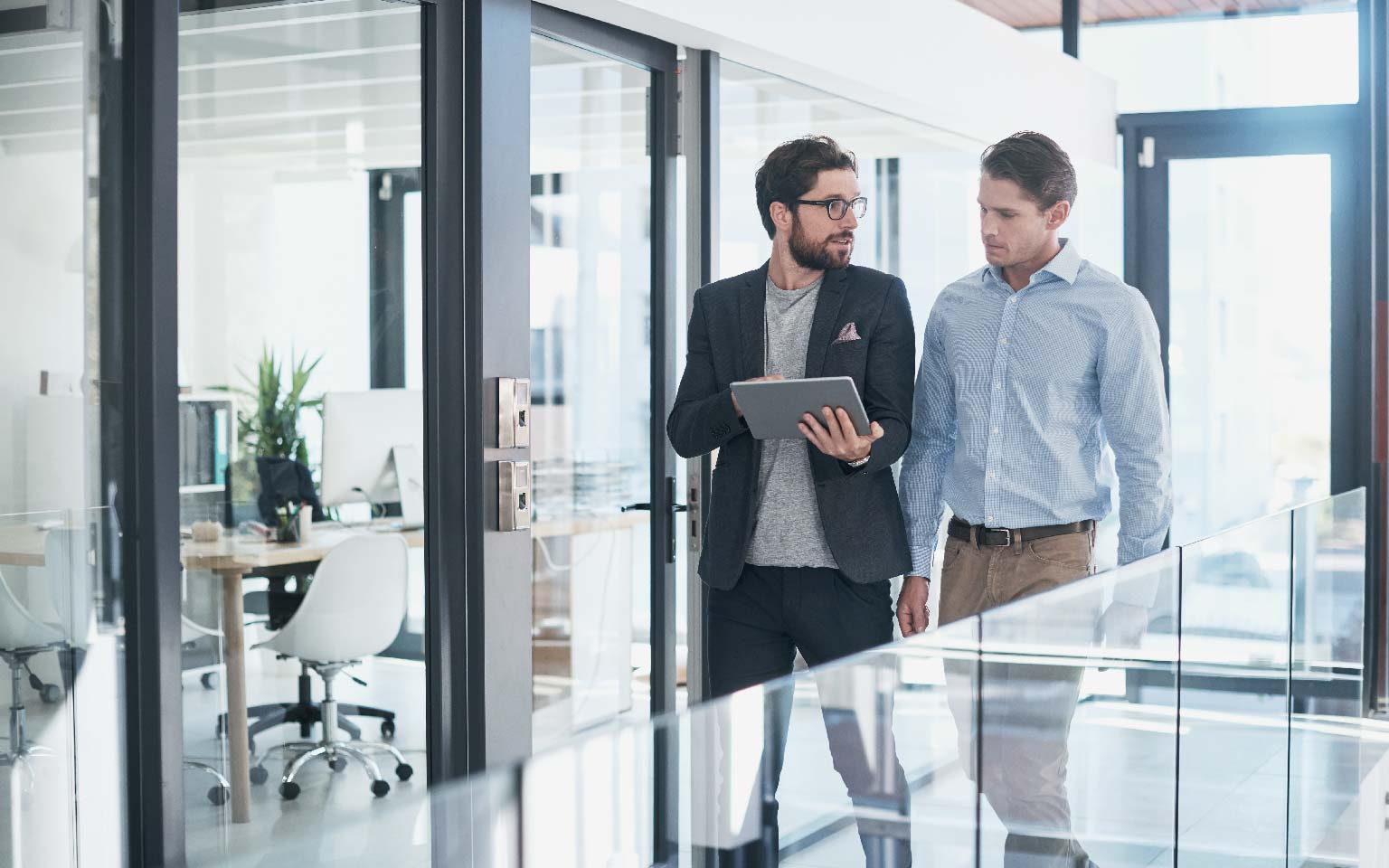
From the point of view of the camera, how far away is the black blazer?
2.73 m

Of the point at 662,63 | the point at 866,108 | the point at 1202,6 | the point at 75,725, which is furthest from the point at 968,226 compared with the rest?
the point at 75,725

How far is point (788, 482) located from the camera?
9.27 ft

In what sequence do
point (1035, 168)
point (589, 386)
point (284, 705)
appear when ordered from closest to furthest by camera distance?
1. point (1035, 168)
2. point (284, 705)
3. point (589, 386)

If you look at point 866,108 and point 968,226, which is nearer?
point 866,108

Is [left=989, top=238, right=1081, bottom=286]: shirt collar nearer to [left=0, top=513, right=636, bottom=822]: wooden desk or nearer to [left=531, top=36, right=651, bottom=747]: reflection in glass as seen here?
[left=531, top=36, right=651, bottom=747]: reflection in glass

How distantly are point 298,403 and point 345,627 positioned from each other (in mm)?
491

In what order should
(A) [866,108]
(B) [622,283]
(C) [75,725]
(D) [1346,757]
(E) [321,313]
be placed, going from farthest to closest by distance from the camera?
(A) [866,108]
(D) [1346,757]
(B) [622,283]
(E) [321,313]
(C) [75,725]

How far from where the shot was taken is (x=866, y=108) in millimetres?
4863

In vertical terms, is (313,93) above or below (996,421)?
above

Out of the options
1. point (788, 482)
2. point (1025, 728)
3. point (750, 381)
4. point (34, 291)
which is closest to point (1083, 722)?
point (1025, 728)

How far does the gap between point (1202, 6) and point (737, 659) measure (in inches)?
182

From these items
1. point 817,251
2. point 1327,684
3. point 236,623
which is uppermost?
point 817,251

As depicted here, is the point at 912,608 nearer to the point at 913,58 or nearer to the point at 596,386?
the point at 596,386

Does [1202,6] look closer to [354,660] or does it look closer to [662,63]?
[662,63]
